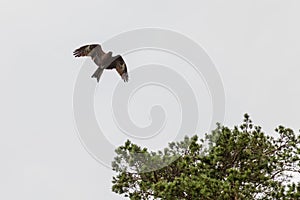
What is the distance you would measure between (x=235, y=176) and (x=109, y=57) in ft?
23.1

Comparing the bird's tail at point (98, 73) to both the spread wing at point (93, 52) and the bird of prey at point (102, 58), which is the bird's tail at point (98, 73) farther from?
the spread wing at point (93, 52)

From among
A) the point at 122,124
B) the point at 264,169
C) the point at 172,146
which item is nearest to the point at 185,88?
the point at 122,124

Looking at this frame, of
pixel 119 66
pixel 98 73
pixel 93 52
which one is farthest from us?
pixel 119 66

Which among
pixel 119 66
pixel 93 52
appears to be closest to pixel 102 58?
pixel 93 52

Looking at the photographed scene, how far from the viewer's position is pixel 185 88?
21953 millimetres

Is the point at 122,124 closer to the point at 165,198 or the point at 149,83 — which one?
the point at 149,83

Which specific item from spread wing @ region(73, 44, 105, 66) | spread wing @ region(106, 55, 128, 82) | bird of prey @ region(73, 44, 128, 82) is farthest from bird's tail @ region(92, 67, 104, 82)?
spread wing @ region(106, 55, 128, 82)

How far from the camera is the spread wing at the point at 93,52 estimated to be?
17.8m

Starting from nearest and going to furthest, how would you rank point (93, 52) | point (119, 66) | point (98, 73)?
point (98, 73) < point (93, 52) < point (119, 66)

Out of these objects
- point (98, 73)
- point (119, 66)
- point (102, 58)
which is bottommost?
point (98, 73)

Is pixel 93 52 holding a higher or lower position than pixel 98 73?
higher

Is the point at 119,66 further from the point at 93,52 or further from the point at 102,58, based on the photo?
the point at 93,52

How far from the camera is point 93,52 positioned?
17.8m

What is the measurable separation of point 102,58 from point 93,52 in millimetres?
424
